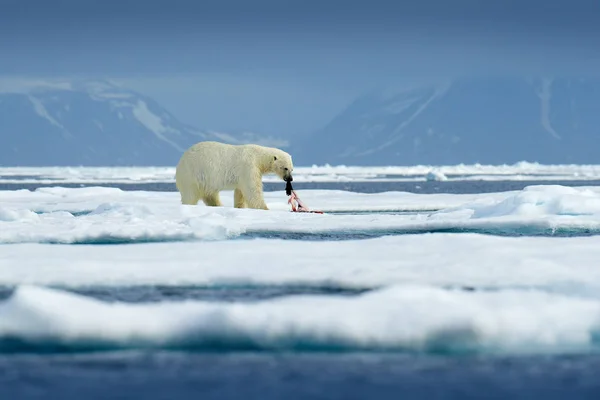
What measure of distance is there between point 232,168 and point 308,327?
922 cm

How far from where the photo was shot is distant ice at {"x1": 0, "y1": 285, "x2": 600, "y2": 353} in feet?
16.8

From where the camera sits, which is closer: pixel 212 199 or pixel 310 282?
pixel 310 282

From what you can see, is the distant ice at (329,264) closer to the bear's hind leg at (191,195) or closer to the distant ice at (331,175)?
the bear's hind leg at (191,195)

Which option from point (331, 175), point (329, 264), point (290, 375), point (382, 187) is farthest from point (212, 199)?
point (331, 175)

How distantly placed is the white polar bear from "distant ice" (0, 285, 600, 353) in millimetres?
8755

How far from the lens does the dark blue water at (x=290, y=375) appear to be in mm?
4359

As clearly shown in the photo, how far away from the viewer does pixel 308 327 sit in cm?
520

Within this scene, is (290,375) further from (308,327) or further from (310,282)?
(310,282)

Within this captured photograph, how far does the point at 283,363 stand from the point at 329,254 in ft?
10.8

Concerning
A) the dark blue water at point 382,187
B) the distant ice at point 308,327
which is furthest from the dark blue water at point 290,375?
the dark blue water at point 382,187

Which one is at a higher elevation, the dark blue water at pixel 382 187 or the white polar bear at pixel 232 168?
the dark blue water at pixel 382 187

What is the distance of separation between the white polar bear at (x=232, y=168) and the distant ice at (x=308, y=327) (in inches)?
345

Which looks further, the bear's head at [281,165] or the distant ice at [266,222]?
the bear's head at [281,165]

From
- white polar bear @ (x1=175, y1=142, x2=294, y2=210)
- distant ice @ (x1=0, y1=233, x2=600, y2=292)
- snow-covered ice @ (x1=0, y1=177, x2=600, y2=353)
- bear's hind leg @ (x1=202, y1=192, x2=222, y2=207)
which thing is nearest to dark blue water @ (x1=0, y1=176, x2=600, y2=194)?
bear's hind leg @ (x1=202, y1=192, x2=222, y2=207)
